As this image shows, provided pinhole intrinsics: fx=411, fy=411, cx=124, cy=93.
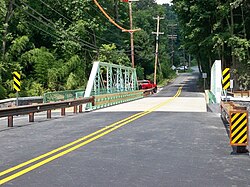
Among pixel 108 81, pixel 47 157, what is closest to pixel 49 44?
pixel 108 81

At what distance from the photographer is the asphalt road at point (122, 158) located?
6434mm

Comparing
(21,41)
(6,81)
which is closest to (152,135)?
(6,81)

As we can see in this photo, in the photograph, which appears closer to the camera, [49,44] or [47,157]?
[47,157]

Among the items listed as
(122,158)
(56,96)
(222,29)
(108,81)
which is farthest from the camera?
(222,29)

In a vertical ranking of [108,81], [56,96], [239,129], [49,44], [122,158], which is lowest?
[122,158]

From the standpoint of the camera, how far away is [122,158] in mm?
8148

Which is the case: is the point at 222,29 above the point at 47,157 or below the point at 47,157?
above

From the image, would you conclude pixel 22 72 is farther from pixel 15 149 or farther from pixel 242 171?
pixel 242 171

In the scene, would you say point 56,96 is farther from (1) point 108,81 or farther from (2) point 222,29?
(2) point 222,29

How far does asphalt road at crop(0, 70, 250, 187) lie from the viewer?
6.43 m

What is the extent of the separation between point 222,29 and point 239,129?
45015 mm

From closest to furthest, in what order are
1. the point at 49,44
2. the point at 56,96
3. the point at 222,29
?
1. the point at 56,96
2. the point at 49,44
3. the point at 222,29

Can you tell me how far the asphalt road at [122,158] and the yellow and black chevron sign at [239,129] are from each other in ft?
1.14

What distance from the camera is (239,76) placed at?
167 ft
